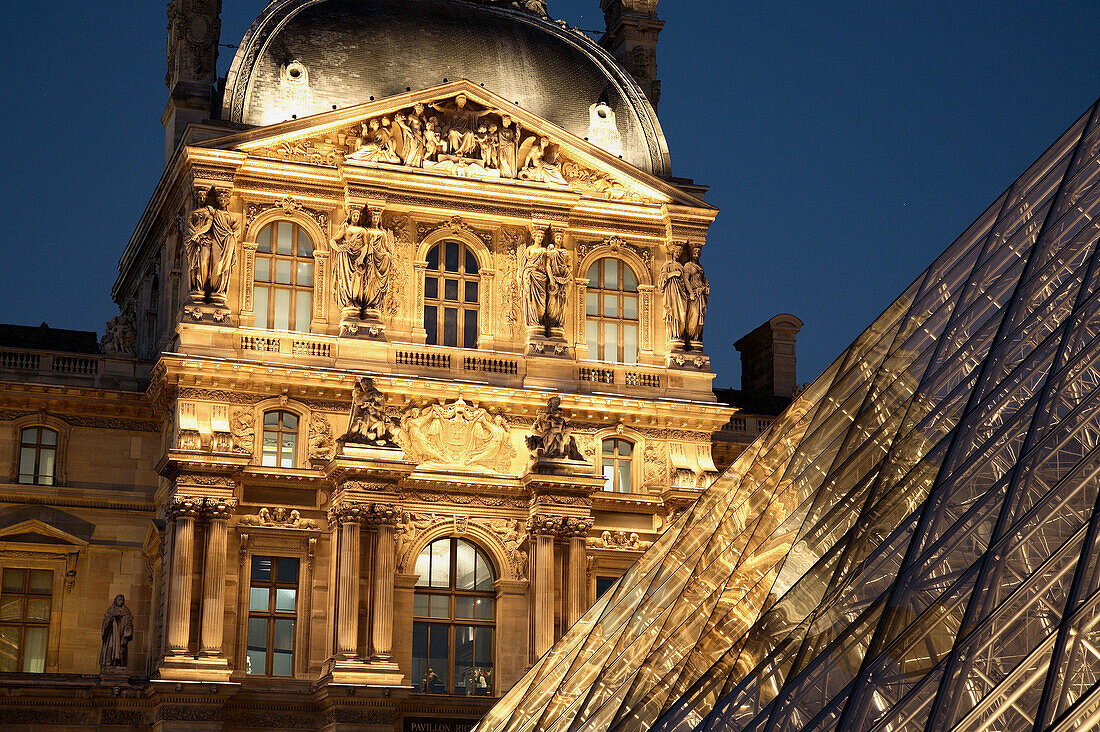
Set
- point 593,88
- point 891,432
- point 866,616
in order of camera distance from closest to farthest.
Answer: point 866,616
point 891,432
point 593,88

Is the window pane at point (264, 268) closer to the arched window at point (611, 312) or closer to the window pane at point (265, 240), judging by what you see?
the window pane at point (265, 240)

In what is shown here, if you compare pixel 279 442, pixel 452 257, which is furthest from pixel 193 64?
pixel 279 442

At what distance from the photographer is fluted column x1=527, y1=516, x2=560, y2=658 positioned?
123 feet

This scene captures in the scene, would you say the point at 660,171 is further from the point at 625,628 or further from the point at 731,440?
the point at 625,628

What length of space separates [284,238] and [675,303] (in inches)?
368

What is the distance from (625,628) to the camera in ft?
89.5

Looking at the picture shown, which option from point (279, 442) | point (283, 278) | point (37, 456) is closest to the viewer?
point (279, 442)

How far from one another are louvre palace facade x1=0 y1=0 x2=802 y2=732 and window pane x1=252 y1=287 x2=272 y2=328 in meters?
0.07

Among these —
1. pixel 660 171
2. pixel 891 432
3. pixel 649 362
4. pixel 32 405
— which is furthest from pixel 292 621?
pixel 891 432

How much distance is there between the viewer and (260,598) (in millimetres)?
37438

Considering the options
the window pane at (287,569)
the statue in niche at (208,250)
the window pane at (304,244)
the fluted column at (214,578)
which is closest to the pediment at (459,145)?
the statue in niche at (208,250)

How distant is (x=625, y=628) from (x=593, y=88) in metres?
20.3

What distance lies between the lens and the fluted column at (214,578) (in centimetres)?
3594

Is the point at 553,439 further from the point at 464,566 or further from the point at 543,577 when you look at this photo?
the point at 464,566
